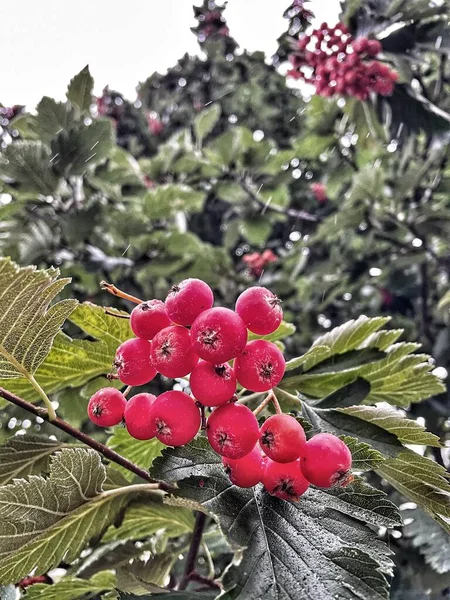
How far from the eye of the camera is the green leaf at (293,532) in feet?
2.10

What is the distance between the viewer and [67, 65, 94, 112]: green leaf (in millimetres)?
1946

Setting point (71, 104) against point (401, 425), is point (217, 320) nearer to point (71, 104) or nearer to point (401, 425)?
point (401, 425)

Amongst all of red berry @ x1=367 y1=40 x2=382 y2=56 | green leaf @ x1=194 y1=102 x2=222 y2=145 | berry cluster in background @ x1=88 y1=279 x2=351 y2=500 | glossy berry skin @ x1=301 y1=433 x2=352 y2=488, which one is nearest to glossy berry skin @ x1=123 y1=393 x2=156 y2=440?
berry cluster in background @ x1=88 y1=279 x2=351 y2=500

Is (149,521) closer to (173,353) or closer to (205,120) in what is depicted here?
A: (173,353)

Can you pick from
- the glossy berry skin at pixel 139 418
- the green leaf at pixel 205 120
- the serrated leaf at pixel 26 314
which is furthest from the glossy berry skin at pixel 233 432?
the green leaf at pixel 205 120

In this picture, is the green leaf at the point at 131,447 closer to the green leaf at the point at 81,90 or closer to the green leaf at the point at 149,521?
the green leaf at the point at 149,521

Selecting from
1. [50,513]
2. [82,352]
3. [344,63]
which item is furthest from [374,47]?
[50,513]

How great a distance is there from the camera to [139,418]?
78cm

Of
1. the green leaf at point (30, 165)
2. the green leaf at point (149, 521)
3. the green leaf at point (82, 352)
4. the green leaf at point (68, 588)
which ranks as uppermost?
the green leaf at point (30, 165)

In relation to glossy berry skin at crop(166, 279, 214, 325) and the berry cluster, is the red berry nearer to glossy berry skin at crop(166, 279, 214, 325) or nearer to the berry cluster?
the berry cluster

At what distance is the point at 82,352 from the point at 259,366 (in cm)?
37

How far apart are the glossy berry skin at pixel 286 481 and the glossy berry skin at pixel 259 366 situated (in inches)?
3.9

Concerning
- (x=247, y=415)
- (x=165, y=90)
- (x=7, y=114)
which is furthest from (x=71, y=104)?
(x=165, y=90)

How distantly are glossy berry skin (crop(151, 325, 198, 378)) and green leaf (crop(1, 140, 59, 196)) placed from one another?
132 centimetres
